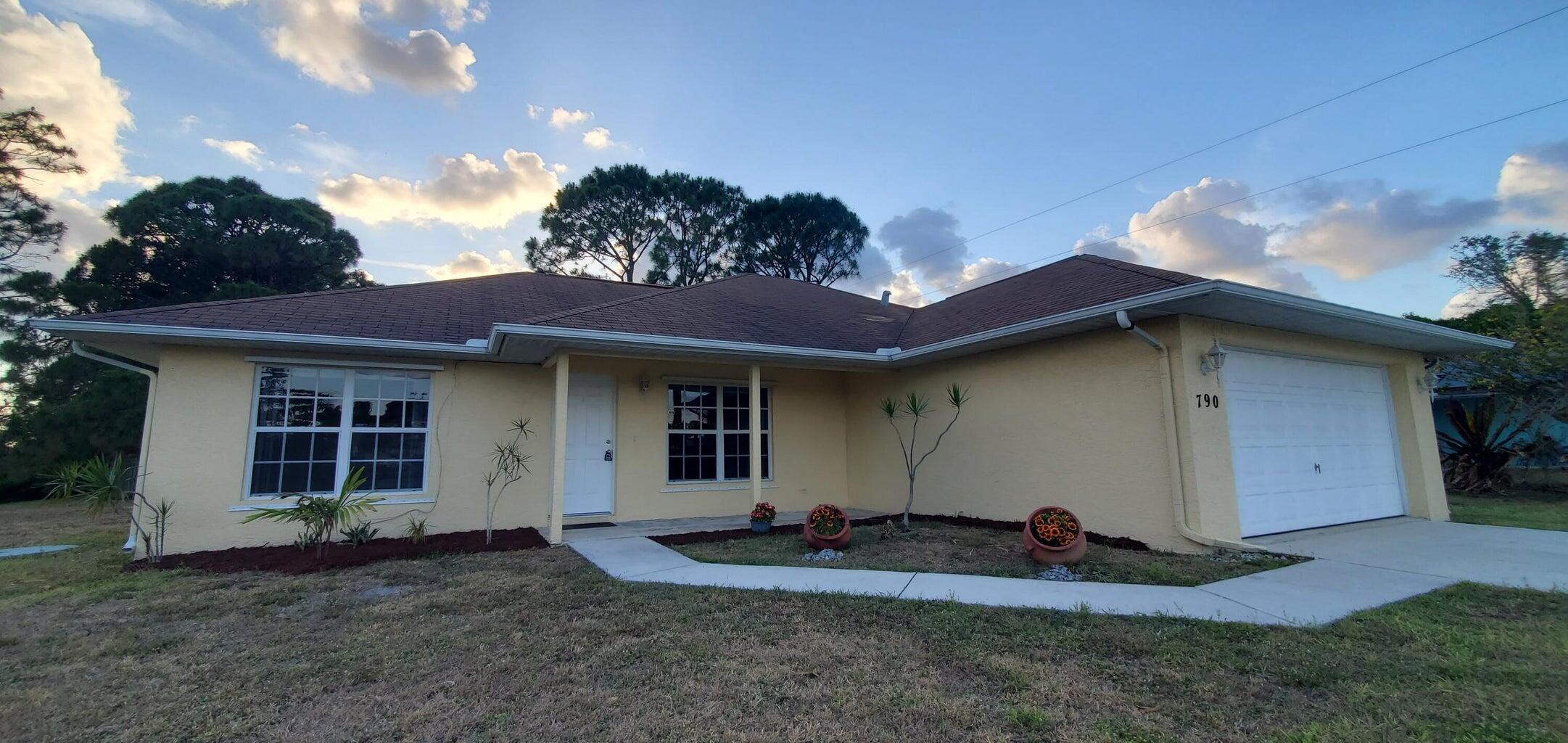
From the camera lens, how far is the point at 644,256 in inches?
890

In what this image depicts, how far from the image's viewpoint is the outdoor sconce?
20.9 ft

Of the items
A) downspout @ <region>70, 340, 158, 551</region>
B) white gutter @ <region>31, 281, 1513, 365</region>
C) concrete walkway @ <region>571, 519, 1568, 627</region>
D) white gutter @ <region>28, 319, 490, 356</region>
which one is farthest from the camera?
downspout @ <region>70, 340, 158, 551</region>

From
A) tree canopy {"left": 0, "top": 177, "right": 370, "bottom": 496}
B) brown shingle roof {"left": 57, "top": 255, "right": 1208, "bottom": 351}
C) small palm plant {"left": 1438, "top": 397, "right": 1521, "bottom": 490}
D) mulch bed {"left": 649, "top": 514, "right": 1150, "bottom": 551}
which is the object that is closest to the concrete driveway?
mulch bed {"left": 649, "top": 514, "right": 1150, "bottom": 551}

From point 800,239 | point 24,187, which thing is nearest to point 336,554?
point 800,239

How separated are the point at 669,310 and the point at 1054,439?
17.5 ft

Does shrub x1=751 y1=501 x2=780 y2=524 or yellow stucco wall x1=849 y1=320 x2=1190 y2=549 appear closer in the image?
yellow stucco wall x1=849 y1=320 x2=1190 y2=549

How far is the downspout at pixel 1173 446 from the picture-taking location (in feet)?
20.1

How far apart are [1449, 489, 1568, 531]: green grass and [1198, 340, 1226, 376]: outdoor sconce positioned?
4.78 m

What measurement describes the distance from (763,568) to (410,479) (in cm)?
495

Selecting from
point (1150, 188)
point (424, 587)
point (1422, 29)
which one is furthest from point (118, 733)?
point (1150, 188)

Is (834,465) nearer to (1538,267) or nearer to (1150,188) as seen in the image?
(1150,188)

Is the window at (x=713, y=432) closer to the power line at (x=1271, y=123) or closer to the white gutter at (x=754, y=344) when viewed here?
the white gutter at (x=754, y=344)

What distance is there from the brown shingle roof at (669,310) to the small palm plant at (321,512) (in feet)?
6.02

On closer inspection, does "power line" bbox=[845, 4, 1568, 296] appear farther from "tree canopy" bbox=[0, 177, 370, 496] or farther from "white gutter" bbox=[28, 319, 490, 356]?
"tree canopy" bbox=[0, 177, 370, 496]
